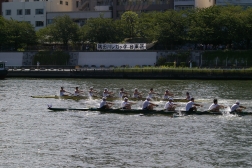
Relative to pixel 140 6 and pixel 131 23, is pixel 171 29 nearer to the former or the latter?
pixel 131 23

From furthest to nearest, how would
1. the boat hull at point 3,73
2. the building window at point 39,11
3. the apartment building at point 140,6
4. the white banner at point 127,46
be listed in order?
the building window at point 39,11
the apartment building at point 140,6
the white banner at point 127,46
the boat hull at point 3,73

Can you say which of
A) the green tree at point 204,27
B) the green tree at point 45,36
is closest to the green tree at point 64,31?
the green tree at point 45,36

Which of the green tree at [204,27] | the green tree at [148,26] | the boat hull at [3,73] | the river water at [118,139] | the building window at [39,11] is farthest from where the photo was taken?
the building window at [39,11]

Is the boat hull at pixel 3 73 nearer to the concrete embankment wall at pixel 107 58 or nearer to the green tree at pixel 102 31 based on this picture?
the concrete embankment wall at pixel 107 58

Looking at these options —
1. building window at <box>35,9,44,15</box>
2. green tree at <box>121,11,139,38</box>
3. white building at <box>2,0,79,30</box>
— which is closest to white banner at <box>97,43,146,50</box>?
green tree at <box>121,11,139,38</box>

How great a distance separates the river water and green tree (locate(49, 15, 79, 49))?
5647cm

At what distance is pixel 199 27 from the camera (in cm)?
10169

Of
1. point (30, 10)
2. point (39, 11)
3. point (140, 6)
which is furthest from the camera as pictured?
point (30, 10)

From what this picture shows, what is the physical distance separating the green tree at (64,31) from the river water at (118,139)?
5647 centimetres

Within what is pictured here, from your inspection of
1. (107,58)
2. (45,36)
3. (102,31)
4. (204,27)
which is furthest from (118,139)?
(45,36)

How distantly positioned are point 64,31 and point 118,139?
7703 cm

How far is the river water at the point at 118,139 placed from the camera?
1309 inches

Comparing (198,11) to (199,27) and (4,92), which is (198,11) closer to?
(199,27)

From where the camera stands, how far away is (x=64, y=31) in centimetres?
11381
